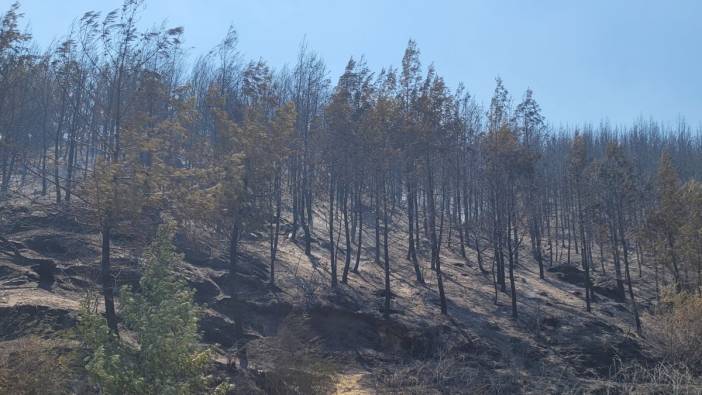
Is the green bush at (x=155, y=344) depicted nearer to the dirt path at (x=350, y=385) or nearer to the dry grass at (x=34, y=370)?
the dry grass at (x=34, y=370)

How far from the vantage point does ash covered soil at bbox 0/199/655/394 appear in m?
19.9

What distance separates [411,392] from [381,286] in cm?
1377

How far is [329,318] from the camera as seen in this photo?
90.1 feet

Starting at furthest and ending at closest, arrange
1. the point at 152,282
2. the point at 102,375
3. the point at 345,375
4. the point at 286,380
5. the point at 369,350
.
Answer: the point at 369,350, the point at 345,375, the point at 286,380, the point at 152,282, the point at 102,375

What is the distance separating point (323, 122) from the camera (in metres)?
36.2

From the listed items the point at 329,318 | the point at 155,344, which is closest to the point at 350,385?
the point at 329,318

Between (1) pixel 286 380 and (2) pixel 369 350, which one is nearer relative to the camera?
(1) pixel 286 380

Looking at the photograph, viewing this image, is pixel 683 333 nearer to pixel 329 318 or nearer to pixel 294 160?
pixel 329 318

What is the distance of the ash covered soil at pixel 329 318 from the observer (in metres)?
19.9

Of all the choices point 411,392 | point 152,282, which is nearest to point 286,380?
point 411,392

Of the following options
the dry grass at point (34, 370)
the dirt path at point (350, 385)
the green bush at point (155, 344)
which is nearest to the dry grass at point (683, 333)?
the dirt path at point (350, 385)

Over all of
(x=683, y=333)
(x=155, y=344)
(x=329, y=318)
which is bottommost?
(x=683, y=333)

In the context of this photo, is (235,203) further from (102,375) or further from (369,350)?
(102,375)

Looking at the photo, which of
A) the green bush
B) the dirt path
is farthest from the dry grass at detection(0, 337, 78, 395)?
the dirt path
